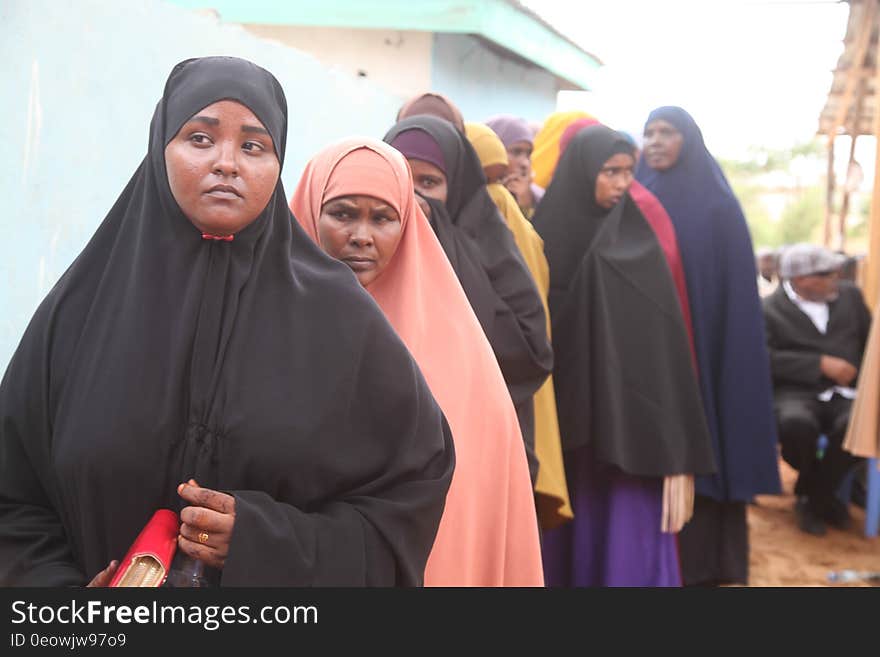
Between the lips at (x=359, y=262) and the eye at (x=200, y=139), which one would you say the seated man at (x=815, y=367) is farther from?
the eye at (x=200, y=139)

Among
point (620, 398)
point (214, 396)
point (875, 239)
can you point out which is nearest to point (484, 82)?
point (875, 239)

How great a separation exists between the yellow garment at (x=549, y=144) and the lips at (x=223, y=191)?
280cm

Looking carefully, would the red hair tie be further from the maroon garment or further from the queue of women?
the maroon garment

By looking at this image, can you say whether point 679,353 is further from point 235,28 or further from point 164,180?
point 164,180

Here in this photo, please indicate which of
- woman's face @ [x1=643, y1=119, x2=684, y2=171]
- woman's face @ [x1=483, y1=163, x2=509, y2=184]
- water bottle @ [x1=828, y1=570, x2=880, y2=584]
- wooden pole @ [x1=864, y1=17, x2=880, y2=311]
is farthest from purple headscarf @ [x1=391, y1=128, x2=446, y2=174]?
wooden pole @ [x1=864, y1=17, x2=880, y2=311]

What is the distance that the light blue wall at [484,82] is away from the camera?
6.74m

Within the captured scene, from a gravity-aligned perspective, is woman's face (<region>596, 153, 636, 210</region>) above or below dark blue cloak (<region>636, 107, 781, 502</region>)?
above

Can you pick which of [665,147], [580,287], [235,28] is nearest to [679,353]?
[580,287]

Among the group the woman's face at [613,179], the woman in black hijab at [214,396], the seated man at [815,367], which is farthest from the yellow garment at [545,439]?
the seated man at [815,367]

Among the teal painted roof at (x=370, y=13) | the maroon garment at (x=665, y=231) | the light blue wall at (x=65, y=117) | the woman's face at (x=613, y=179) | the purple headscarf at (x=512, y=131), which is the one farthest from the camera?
the teal painted roof at (x=370, y=13)

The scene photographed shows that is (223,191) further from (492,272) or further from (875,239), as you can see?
(875,239)

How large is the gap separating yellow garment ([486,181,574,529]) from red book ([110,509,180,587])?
5.65 ft

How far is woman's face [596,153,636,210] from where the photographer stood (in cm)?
341

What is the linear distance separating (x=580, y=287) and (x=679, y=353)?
0.45 m
